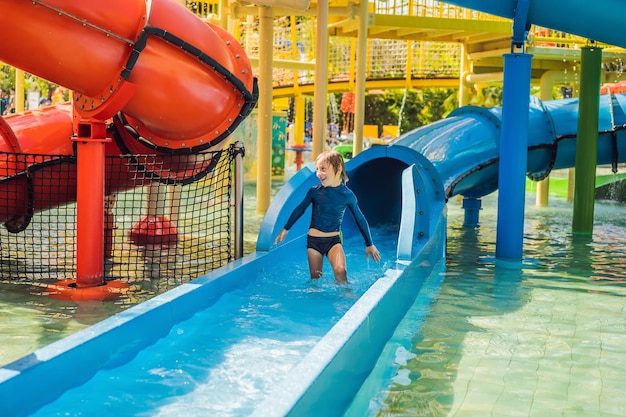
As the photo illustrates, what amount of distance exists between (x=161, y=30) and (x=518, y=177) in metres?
3.42

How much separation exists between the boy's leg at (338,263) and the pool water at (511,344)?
566 millimetres

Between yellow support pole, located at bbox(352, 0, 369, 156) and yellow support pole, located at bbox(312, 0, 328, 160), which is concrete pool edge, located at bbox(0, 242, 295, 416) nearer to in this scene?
yellow support pole, located at bbox(312, 0, 328, 160)

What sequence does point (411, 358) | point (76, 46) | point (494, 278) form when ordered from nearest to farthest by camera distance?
point (411, 358) → point (76, 46) → point (494, 278)

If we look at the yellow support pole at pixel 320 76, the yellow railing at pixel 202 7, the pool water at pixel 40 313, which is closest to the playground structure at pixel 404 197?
the pool water at pixel 40 313

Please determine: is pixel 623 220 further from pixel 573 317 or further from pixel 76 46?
pixel 76 46

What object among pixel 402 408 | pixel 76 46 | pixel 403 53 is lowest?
pixel 402 408

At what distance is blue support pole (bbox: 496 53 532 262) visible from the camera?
6777 millimetres

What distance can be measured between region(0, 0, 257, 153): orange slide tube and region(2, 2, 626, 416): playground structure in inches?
37.0

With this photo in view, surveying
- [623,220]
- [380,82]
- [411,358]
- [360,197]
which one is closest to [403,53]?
[380,82]

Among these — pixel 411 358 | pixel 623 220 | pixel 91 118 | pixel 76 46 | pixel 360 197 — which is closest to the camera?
pixel 411 358

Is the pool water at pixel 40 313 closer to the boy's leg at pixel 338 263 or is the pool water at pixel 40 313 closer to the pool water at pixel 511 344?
the boy's leg at pixel 338 263

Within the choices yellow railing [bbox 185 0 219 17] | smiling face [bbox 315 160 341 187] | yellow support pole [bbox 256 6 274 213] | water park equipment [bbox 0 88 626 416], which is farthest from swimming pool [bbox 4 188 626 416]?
yellow railing [bbox 185 0 219 17]

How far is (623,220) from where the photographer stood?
34.5 ft

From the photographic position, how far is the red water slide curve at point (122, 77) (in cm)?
476
